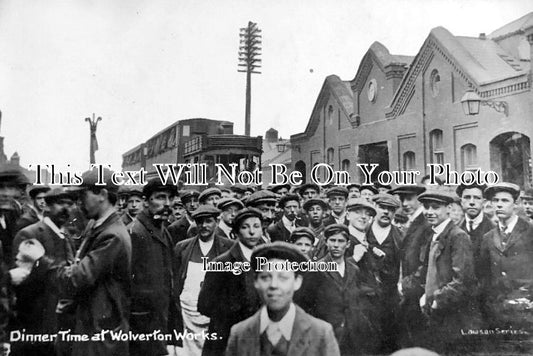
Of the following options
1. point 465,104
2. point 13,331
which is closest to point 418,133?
point 465,104

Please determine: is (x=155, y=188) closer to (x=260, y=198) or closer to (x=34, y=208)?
(x=260, y=198)

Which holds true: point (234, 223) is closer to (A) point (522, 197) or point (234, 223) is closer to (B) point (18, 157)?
(B) point (18, 157)

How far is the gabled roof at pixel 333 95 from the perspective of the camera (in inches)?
130

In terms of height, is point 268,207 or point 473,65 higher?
point 473,65

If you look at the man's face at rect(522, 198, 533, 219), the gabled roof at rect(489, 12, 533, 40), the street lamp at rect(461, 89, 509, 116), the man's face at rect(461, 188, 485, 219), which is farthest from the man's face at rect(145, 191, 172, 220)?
the gabled roof at rect(489, 12, 533, 40)

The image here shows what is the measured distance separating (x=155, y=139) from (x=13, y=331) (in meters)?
1.51

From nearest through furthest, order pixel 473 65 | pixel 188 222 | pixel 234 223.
Result: pixel 234 223 < pixel 188 222 < pixel 473 65

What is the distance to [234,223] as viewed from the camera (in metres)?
2.85

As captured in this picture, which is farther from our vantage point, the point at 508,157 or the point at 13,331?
the point at 508,157

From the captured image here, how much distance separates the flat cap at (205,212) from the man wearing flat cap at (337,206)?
75 centimetres

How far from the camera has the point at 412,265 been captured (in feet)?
9.95

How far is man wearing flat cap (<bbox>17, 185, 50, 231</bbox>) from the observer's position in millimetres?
2861

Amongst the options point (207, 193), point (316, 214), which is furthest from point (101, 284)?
point (316, 214)

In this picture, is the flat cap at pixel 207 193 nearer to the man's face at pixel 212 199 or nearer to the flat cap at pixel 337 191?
the man's face at pixel 212 199
